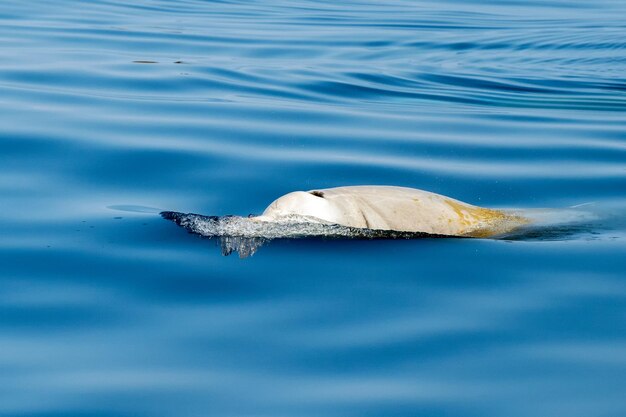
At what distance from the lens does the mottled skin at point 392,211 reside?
5863 millimetres

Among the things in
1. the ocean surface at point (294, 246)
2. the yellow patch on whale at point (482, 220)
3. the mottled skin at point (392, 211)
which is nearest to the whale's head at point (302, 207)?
the mottled skin at point (392, 211)

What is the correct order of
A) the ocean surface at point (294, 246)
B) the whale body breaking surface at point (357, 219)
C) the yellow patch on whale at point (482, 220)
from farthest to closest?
1. the yellow patch on whale at point (482, 220)
2. the whale body breaking surface at point (357, 219)
3. the ocean surface at point (294, 246)

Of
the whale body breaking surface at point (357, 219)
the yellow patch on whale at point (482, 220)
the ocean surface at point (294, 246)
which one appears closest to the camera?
the ocean surface at point (294, 246)

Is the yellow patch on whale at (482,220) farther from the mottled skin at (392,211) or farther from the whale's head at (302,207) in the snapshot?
the whale's head at (302,207)

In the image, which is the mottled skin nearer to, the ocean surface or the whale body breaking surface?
the whale body breaking surface

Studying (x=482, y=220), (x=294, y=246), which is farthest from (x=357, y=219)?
(x=482, y=220)

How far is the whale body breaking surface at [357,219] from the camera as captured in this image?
5.77 metres

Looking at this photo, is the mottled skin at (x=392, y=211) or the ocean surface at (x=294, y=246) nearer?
the ocean surface at (x=294, y=246)

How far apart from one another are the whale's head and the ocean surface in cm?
18

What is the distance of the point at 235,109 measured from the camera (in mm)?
9984

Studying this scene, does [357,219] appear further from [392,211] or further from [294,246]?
[294,246]

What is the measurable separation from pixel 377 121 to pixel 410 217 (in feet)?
12.1

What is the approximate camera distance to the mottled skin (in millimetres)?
5863

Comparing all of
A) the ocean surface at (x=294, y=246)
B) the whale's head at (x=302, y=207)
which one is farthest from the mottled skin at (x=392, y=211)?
the ocean surface at (x=294, y=246)
